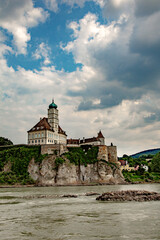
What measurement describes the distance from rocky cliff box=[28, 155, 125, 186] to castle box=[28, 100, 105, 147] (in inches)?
400

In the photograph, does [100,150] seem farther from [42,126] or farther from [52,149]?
[42,126]

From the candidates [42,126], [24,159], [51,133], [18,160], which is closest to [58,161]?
[24,159]

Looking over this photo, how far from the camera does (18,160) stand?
215 ft

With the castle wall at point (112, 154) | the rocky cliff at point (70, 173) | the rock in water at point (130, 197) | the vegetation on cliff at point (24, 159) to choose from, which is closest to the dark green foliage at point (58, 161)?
the vegetation on cliff at point (24, 159)

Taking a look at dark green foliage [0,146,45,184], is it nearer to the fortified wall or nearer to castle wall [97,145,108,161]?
the fortified wall

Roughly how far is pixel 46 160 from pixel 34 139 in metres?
13.6

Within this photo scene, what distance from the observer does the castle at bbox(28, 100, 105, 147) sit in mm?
72938

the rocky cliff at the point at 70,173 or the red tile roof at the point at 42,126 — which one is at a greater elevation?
the red tile roof at the point at 42,126

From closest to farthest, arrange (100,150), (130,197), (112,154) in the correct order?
1. (130,197)
2. (100,150)
3. (112,154)

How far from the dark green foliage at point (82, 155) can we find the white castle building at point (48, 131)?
935cm

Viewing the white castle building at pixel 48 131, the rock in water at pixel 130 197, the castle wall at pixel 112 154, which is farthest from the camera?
the white castle building at pixel 48 131

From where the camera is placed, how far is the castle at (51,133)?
239ft

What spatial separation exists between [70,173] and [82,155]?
323 inches

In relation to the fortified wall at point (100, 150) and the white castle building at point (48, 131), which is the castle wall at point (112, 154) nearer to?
the fortified wall at point (100, 150)
